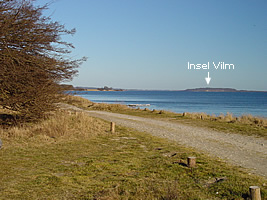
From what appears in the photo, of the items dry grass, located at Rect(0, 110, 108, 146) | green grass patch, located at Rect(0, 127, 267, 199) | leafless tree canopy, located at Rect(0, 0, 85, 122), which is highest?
leafless tree canopy, located at Rect(0, 0, 85, 122)

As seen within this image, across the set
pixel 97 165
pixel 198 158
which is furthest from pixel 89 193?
pixel 198 158

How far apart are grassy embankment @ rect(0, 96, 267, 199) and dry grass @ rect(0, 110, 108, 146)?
48mm

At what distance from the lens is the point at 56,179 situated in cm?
699

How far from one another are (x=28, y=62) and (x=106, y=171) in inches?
260

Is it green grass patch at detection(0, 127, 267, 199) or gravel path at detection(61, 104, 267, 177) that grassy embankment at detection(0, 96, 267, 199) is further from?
gravel path at detection(61, 104, 267, 177)

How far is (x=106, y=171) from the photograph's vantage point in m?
7.88

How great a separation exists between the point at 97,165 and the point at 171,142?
16.9ft

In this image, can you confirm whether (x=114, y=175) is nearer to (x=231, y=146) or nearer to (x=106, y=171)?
(x=106, y=171)

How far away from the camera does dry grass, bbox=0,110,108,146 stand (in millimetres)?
12254

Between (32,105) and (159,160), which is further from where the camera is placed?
(32,105)

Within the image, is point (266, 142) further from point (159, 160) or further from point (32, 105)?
point (32, 105)

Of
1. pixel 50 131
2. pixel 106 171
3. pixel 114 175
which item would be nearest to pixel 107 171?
pixel 106 171

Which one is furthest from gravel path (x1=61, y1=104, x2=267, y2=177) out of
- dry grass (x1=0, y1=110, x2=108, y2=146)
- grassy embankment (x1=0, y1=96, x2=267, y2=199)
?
dry grass (x1=0, y1=110, x2=108, y2=146)

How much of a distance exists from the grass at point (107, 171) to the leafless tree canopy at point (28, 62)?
4.85 ft
